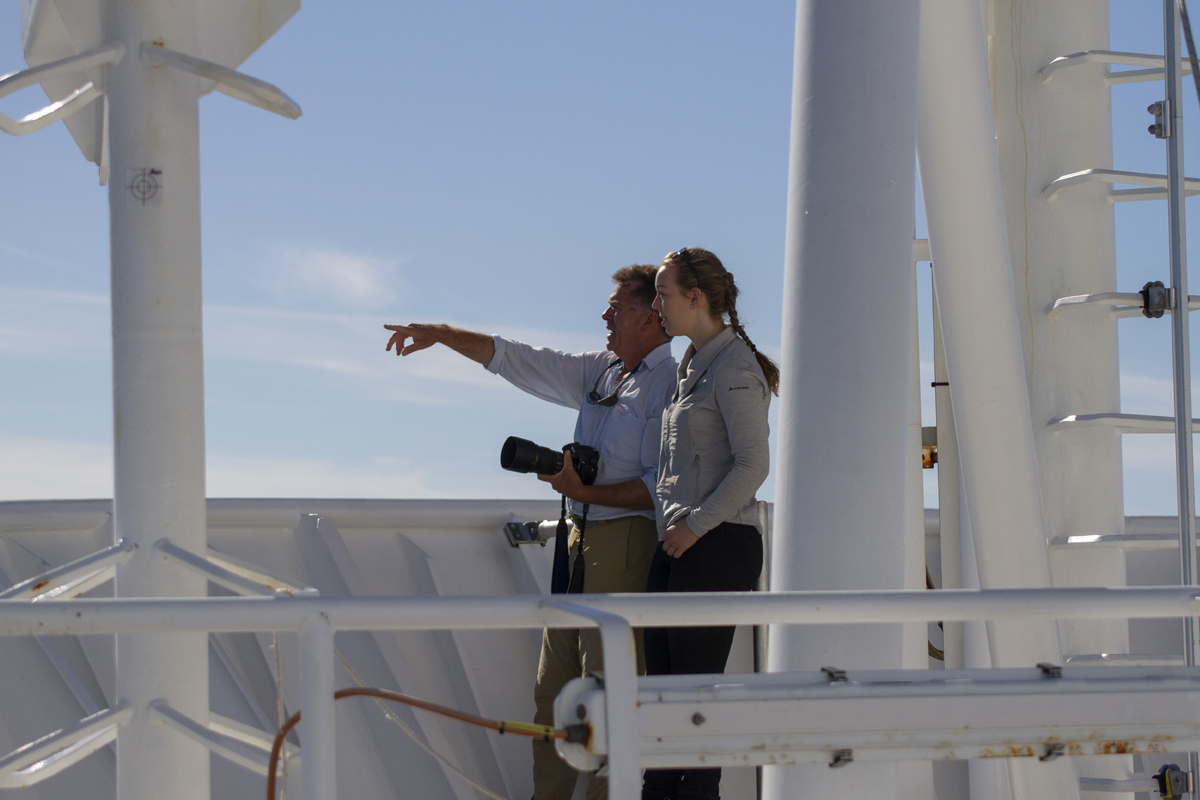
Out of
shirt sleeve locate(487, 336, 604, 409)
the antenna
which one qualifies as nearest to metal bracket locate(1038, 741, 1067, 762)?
the antenna

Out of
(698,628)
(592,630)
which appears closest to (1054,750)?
(698,628)

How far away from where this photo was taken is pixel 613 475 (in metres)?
3.19

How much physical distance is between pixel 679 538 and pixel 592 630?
498mm

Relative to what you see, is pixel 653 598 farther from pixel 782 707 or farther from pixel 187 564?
pixel 187 564

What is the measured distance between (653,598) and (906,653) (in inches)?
85.7

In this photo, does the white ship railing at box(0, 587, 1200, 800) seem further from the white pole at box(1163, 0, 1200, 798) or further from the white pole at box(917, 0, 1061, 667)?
the white pole at box(1163, 0, 1200, 798)

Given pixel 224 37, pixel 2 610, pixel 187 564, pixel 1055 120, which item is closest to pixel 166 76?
pixel 224 37

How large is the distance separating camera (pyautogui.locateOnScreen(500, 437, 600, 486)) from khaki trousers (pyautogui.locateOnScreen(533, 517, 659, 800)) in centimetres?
20

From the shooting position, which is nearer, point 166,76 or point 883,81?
point 883,81

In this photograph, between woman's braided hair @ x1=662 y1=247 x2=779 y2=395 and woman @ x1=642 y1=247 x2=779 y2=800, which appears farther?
woman's braided hair @ x1=662 y1=247 x2=779 y2=395

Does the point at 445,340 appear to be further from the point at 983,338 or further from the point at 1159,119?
the point at 1159,119

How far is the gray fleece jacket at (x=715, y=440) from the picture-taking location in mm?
2689

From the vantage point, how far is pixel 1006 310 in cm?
220

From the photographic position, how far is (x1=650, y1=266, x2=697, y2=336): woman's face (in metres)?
2.87
